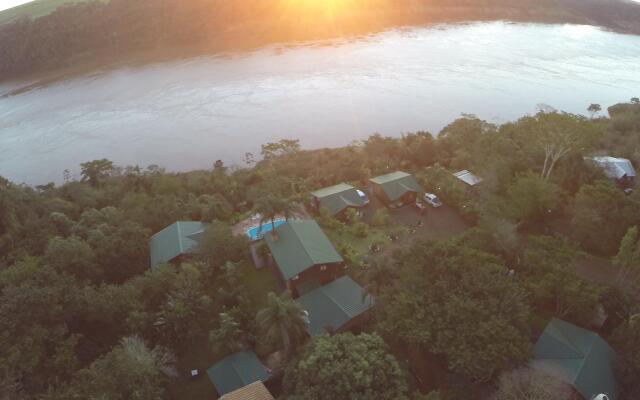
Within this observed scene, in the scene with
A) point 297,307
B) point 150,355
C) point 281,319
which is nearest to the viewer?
point 281,319

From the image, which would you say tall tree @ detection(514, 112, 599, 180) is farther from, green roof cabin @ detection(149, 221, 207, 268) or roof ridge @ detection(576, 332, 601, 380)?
green roof cabin @ detection(149, 221, 207, 268)

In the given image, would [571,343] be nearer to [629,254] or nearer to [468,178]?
[629,254]

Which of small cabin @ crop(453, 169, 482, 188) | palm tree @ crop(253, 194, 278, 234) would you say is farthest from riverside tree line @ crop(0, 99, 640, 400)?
small cabin @ crop(453, 169, 482, 188)

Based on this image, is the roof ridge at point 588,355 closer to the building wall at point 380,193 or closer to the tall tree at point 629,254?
the tall tree at point 629,254

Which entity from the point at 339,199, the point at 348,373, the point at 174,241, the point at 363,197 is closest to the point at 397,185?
the point at 363,197

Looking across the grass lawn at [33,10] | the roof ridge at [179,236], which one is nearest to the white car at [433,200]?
the roof ridge at [179,236]

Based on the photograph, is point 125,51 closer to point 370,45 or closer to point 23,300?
point 370,45
